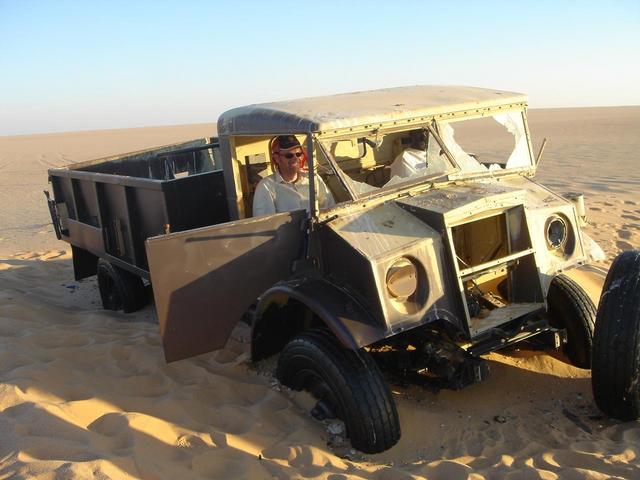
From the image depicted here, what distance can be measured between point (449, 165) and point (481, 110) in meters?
0.53

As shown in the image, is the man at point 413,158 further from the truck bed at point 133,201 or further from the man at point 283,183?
the truck bed at point 133,201

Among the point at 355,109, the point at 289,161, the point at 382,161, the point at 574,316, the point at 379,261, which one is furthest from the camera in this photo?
the point at 382,161

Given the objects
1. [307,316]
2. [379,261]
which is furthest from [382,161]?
[379,261]

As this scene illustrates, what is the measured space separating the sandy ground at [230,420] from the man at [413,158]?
59.3 inches

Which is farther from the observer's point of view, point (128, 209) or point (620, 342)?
point (128, 209)

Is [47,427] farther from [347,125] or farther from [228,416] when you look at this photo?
[347,125]

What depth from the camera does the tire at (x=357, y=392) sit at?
3.25m

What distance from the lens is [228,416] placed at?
3.78 meters

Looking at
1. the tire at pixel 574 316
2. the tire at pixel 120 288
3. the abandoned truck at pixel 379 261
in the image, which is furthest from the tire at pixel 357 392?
the tire at pixel 120 288

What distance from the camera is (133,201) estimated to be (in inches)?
201

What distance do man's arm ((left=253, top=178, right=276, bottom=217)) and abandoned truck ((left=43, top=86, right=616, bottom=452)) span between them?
0.18 meters

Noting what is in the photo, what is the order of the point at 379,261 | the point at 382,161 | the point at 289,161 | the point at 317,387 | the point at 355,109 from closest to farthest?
the point at 379,261 < the point at 317,387 < the point at 355,109 < the point at 289,161 < the point at 382,161

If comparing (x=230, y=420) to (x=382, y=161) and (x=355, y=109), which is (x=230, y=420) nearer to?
(x=355, y=109)

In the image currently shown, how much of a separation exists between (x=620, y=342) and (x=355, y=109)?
2.03 metres
